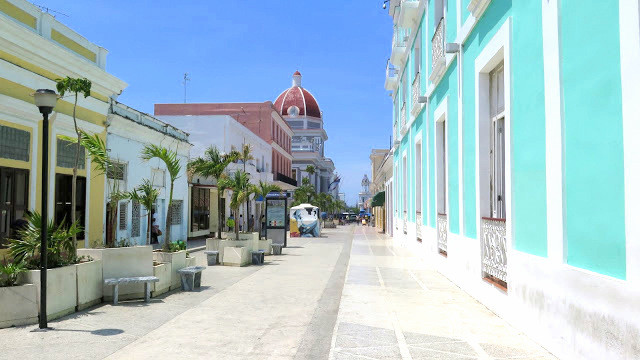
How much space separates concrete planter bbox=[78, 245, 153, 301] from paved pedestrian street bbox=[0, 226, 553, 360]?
1.24 ft

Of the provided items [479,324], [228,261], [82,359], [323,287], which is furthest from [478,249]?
[228,261]

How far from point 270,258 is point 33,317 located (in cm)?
1106

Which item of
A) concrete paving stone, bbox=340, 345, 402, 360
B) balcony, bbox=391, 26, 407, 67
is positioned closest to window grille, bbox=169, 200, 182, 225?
balcony, bbox=391, 26, 407, 67

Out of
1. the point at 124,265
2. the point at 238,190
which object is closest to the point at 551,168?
the point at 124,265

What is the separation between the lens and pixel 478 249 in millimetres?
8531

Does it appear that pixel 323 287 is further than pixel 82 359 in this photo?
Yes

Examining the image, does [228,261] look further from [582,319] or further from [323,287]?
→ [582,319]

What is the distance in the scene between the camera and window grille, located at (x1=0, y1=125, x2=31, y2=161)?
1145 cm

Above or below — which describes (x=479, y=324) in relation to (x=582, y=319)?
below

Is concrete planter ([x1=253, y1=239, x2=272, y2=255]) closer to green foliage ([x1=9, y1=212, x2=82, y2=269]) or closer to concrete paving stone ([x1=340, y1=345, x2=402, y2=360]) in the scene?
green foliage ([x1=9, y1=212, x2=82, y2=269])

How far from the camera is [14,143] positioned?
11.8 m

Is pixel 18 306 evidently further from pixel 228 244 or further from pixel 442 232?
pixel 228 244

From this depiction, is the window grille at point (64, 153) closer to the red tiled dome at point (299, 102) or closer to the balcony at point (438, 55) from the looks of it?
the balcony at point (438, 55)

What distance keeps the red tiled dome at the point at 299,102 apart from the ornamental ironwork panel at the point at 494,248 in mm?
79238
